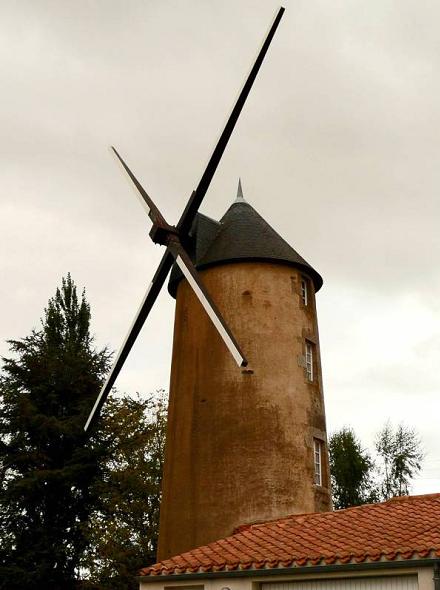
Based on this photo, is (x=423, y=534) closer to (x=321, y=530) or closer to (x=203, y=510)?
(x=321, y=530)

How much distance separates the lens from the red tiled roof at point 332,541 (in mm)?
13367

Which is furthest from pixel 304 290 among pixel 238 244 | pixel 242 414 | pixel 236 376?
pixel 242 414

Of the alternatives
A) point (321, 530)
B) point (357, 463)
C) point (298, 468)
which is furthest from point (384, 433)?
point (321, 530)

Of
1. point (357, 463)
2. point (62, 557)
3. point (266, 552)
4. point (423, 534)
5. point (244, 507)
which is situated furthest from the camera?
point (357, 463)

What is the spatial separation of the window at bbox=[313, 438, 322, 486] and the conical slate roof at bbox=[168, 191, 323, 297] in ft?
16.1

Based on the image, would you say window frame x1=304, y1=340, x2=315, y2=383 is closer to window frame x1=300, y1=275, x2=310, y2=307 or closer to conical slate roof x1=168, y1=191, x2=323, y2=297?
window frame x1=300, y1=275, x2=310, y2=307

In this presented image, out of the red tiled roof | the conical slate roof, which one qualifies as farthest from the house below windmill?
the conical slate roof

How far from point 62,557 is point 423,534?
1703 centimetres

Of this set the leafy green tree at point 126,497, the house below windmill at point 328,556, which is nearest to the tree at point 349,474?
the leafy green tree at point 126,497

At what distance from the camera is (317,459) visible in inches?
861

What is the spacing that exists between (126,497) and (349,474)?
60.6ft

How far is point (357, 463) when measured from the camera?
44750 millimetres

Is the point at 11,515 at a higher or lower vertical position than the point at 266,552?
higher

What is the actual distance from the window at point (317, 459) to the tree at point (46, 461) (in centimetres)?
976
